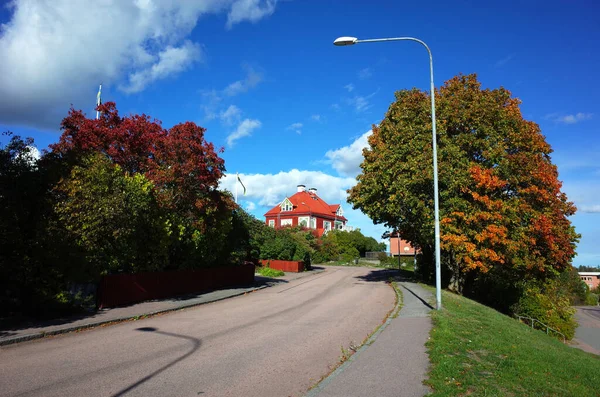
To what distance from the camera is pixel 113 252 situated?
1461 centimetres

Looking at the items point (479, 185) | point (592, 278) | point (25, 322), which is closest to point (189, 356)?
point (25, 322)

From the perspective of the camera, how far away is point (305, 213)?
73562mm

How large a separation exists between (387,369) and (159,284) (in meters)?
12.7

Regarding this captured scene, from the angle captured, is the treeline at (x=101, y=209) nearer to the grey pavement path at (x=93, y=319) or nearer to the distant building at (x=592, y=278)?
the grey pavement path at (x=93, y=319)

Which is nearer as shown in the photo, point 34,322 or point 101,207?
point 34,322

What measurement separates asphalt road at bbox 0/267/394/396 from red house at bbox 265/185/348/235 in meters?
59.1

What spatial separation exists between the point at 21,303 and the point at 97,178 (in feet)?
14.1

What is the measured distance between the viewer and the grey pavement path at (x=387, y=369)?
5.63 meters

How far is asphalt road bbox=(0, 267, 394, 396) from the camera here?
19.8ft

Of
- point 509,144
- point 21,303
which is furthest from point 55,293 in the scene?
point 509,144

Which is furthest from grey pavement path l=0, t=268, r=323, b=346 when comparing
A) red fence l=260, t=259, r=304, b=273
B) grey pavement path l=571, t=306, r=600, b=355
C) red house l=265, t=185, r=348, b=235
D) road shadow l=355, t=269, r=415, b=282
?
red house l=265, t=185, r=348, b=235

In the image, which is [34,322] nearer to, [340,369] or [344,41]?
[340,369]

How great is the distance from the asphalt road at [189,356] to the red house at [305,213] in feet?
194

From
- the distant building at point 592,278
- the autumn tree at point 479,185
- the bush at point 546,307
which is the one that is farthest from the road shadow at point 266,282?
the distant building at point 592,278
